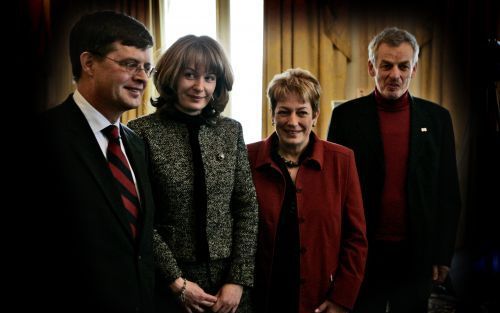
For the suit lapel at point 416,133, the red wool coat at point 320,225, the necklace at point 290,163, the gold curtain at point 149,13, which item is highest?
the gold curtain at point 149,13

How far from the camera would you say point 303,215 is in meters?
1.49

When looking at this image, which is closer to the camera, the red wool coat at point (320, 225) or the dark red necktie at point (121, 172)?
the dark red necktie at point (121, 172)

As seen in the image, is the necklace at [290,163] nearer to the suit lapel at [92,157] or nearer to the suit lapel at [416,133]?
the suit lapel at [416,133]

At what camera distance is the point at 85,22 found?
1.16 m

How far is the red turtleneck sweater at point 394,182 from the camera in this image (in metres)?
1.74

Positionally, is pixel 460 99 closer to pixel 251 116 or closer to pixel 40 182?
pixel 251 116

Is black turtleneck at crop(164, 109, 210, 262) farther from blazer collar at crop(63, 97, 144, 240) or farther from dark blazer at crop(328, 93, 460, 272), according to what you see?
dark blazer at crop(328, 93, 460, 272)

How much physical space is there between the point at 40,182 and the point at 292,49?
2.60 metres

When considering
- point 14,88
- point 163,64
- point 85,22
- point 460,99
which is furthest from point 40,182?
point 460,99

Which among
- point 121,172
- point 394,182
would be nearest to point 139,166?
point 121,172

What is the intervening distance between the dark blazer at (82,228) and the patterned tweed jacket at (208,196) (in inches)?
7.0

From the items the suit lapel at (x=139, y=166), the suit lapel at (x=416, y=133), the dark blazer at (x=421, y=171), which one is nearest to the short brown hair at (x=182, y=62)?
the suit lapel at (x=139, y=166)

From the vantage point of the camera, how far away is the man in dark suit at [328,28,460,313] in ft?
5.70

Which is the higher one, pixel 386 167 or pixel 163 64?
pixel 163 64
